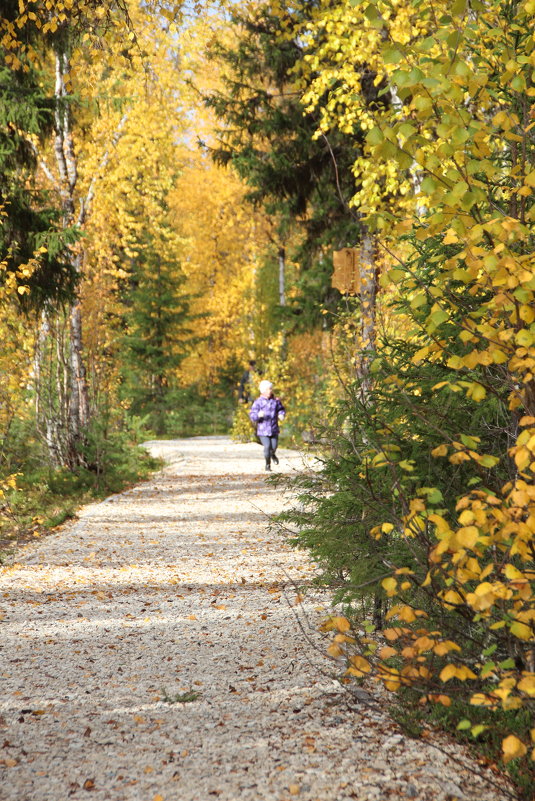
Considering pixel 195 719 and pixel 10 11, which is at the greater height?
pixel 10 11

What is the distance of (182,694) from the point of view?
4277mm

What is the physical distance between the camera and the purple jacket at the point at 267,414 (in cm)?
1470

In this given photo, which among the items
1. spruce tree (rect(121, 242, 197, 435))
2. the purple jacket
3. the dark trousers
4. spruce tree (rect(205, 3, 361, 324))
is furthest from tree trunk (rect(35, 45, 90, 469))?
spruce tree (rect(121, 242, 197, 435))

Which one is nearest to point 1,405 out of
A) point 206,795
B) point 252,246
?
point 206,795

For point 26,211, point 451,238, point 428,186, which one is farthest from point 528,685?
point 26,211

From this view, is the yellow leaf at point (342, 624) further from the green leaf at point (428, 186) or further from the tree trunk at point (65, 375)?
the tree trunk at point (65, 375)

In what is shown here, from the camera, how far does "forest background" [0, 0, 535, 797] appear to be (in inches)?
112

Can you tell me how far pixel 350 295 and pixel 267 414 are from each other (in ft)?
20.6

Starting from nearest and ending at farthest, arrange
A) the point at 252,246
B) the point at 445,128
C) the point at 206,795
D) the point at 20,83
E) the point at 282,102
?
the point at 445,128 → the point at 206,795 → the point at 20,83 → the point at 282,102 → the point at 252,246

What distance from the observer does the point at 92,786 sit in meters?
3.24

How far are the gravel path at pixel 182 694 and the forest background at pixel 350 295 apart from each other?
31cm

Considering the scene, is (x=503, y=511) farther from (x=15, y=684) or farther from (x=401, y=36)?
(x=401, y=36)

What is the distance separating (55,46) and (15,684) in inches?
319

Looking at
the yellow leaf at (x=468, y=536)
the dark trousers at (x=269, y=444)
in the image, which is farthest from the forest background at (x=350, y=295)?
the dark trousers at (x=269, y=444)
